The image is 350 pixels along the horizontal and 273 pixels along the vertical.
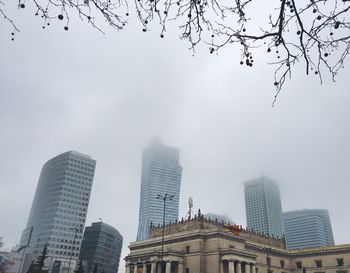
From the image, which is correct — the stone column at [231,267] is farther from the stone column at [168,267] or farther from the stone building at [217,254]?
the stone column at [168,267]

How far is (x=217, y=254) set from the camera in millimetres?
51875

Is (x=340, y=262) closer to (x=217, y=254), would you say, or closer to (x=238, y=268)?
(x=238, y=268)

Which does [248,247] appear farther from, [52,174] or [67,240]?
[52,174]

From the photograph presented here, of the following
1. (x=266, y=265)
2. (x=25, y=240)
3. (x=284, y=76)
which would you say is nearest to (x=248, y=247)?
(x=266, y=265)

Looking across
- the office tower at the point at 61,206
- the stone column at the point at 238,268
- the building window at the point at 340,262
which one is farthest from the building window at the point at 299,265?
the office tower at the point at 61,206

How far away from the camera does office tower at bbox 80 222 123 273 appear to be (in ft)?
482

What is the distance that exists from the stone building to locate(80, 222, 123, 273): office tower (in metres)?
92.1

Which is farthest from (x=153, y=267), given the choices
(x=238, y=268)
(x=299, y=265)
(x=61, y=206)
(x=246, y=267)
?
(x=61, y=206)

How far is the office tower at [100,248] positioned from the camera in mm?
146875

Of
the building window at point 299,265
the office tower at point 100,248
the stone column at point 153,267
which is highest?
the office tower at point 100,248

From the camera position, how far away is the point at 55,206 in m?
155

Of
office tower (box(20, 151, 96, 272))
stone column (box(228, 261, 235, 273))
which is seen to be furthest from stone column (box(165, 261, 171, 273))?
office tower (box(20, 151, 96, 272))

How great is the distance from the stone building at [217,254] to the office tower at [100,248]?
92.1 metres

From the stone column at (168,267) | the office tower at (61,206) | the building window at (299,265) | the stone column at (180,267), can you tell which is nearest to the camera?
the stone column at (168,267)
